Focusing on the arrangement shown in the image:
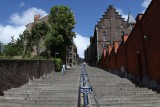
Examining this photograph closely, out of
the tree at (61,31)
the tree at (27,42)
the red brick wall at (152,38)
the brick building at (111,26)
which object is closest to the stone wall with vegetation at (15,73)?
the red brick wall at (152,38)

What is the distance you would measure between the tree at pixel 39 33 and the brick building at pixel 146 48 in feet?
87.6

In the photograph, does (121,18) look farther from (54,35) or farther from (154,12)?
(154,12)

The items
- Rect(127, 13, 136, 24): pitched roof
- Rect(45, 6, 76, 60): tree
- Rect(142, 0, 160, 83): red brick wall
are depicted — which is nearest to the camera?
Rect(142, 0, 160, 83): red brick wall

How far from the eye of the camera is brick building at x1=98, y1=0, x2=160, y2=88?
53.4 ft

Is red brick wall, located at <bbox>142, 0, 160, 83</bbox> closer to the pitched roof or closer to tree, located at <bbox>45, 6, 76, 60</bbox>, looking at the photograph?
tree, located at <bbox>45, 6, 76, 60</bbox>

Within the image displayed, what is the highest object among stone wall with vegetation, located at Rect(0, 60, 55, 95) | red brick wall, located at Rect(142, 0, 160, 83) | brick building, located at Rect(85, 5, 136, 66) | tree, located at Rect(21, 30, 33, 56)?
brick building, located at Rect(85, 5, 136, 66)

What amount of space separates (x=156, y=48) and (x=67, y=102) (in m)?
7.77

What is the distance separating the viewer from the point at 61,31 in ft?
150

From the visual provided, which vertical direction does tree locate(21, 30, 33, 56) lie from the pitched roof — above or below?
below

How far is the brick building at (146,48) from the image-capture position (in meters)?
16.3

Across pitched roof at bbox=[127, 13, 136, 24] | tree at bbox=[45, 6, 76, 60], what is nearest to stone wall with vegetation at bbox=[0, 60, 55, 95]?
tree at bbox=[45, 6, 76, 60]

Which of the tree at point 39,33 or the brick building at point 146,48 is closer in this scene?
the brick building at point 146,48

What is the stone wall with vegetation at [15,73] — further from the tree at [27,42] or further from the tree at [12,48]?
the tree at [27,42]

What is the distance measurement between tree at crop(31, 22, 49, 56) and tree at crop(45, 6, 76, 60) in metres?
1.86
